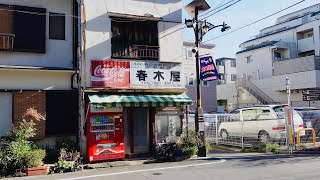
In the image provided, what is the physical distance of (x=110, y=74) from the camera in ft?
42.0

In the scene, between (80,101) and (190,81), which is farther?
(190,81)

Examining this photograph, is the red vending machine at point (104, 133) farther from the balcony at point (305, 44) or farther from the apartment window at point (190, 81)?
the balcony at point (305, 44)

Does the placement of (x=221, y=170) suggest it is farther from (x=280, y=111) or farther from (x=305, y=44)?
(x=305, y=44)

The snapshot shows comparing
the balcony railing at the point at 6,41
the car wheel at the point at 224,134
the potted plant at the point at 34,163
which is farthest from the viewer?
the car wheel at the point at 224,134

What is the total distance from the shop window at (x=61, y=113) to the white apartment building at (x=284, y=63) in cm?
2759

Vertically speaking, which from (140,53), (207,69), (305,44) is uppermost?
(305,44)

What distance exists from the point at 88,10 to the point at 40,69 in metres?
3.15

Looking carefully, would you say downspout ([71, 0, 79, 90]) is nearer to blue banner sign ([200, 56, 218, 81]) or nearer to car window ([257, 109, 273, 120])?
blue banner sign ([200, 56, 218, 81])

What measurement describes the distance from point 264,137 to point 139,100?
7241 mm

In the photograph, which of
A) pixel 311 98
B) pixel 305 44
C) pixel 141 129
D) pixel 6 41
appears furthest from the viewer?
pixel 305 44

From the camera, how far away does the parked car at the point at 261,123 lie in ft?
49.4

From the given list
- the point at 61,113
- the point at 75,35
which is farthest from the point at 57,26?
the point at 61,113

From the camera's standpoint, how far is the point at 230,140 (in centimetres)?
1734

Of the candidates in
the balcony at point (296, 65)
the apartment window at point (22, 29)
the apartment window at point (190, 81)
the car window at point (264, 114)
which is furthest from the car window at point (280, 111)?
the apartment window at point (190, 81)
